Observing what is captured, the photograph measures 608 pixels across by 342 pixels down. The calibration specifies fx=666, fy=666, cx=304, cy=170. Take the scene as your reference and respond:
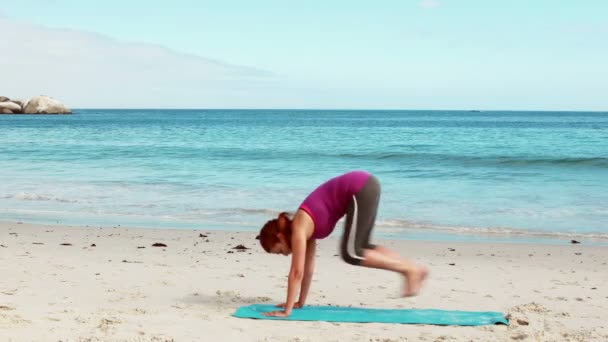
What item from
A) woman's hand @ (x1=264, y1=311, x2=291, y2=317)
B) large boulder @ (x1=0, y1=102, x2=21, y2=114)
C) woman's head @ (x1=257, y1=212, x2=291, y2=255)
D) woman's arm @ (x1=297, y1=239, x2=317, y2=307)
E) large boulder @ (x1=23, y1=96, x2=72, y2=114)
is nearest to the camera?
woman's head @ (x1=257, y1=212, x2=291, y2=255)

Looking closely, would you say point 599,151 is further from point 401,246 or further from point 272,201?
point 401,246

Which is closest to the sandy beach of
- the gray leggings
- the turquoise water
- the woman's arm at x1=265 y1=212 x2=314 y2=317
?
the woman's arm at x1=265 y1=212 x2=314 y2=317


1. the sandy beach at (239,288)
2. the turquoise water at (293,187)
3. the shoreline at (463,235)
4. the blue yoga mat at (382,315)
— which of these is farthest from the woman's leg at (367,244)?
the turquoise water at (293,187)

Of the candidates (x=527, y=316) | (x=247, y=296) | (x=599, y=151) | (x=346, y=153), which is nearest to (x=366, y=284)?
(x=247, y=296)

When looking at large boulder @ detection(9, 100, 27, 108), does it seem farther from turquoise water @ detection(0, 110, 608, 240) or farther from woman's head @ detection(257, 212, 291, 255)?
woman's head @ detection(257, 212, 291, 255)

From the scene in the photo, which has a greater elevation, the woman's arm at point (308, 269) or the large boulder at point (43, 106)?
the large boulder at point (43, 106)

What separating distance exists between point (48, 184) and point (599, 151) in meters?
25.6

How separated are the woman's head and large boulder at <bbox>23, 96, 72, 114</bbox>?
10800 centimetres

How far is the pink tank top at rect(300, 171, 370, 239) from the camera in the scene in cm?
513

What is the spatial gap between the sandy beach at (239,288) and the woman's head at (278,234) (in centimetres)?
63

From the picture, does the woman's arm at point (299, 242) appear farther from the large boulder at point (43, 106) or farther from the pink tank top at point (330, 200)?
the large boulder at point (43, 106)

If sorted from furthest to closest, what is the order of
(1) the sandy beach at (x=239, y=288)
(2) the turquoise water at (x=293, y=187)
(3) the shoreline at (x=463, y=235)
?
(2) the turquoise water at (x=293, y=187) → (3) the shoreline at (x=463, y=235) → (1) the sandy beach at (x=239, y=288)

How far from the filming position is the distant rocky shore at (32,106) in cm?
10219

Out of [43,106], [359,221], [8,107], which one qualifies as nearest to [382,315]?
[359,221]
